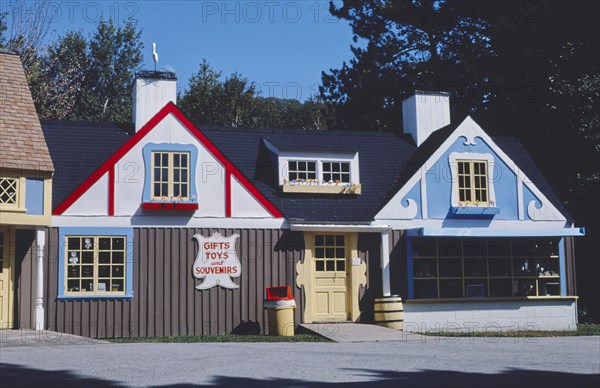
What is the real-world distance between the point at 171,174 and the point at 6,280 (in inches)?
181

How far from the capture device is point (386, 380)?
456 inches

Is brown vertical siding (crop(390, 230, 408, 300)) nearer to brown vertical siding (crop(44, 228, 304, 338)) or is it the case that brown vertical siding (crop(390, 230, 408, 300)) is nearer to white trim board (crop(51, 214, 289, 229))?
brown vertical siding (crop(44, 228, 304, 338))

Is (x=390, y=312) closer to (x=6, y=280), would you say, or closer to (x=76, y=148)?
(x=76, y=148)

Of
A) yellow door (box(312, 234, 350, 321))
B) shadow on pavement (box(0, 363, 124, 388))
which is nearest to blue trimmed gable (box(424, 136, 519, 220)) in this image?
yellow door (box(312, 234, 350, 321))

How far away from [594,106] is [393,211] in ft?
32.1

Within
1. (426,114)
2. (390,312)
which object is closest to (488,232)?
(390,312)

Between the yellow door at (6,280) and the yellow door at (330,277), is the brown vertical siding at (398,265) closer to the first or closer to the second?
the yellow door at (330,277)

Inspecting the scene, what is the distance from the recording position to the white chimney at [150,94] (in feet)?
73.8

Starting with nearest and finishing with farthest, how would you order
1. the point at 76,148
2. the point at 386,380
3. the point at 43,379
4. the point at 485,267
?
1. the point at 43,379
2. the point at 386,380
3. the point at 76,148
4. the point at 485,267

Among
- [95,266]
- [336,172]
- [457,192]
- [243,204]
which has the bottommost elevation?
[95,266]

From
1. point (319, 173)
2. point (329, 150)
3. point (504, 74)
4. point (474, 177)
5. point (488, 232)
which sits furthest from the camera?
point (504, 74)

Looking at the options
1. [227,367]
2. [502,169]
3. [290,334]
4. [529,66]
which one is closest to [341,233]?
[290,334]

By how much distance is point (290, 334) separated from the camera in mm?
20406

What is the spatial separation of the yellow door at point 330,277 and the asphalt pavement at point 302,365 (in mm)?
4843
